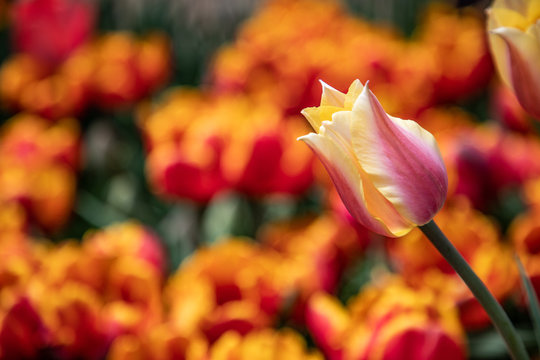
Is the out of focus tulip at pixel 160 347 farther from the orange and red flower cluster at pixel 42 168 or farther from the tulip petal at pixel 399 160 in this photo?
the orange and red flower cluster at pixel 42 168

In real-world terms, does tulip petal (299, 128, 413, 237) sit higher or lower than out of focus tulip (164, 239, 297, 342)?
higher

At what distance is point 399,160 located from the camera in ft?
0.71

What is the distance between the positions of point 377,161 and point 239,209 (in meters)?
0.35

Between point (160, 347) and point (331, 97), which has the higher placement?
point (331, 97)

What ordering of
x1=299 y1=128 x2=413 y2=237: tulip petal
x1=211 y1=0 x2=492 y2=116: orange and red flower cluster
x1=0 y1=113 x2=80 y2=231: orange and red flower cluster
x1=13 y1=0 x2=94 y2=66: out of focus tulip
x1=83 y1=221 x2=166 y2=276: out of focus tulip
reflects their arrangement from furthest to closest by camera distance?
x1=13 y1=0 x2=94 y2=66: out of focus tulip, x1=211 y1=0 x2=492 y2=116: orange and red flower cluster, x1=0 y1=113 x2=80 y2=231: orange and red flower cluster, x1=83 y1=221 x2=166 y2=276: out of focus tulip, x1=299 y1=128 x2=413 y2=237: tulip petal

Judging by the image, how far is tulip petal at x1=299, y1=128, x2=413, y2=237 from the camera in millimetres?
206

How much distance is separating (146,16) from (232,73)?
71cm

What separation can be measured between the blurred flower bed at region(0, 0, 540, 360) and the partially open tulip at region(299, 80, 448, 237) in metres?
0.09

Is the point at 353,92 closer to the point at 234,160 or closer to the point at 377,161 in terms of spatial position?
the point at 377,161

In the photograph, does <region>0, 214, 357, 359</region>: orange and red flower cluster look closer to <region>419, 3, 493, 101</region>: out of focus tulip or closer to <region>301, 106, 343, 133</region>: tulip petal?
<region>301, 106, 343, 133</region>: tulip petal

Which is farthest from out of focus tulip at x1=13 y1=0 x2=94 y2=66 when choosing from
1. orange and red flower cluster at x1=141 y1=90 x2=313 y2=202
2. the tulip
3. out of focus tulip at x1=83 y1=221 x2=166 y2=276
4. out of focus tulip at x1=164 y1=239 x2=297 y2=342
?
the tulip

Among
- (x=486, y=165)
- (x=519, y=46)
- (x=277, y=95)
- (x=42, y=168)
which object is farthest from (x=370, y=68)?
(x=519, y=46)

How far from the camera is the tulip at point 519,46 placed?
0.24m

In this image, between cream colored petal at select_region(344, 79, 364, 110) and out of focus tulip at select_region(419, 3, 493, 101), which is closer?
cream colored petal at select_region(344, 79, 364, 110)
